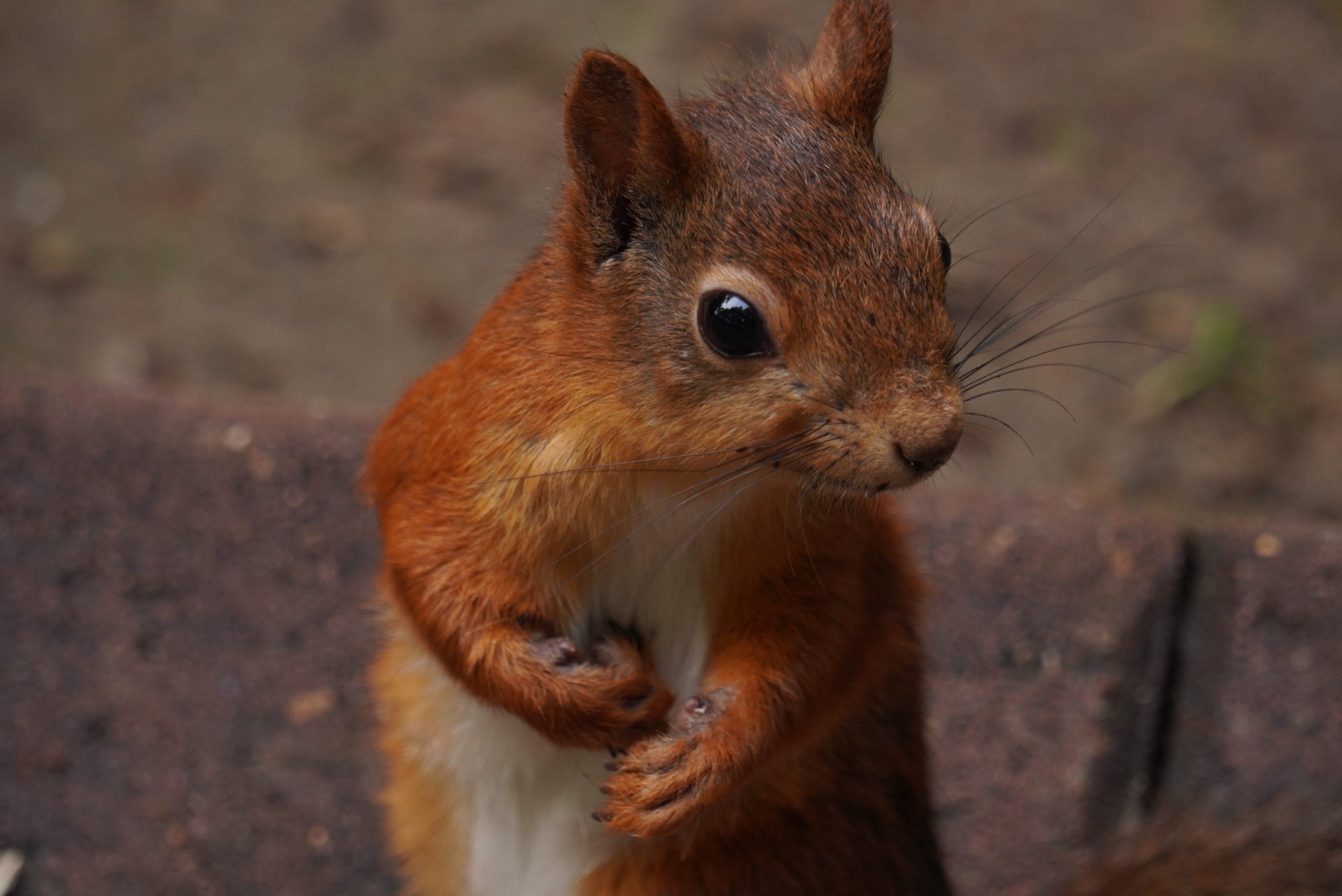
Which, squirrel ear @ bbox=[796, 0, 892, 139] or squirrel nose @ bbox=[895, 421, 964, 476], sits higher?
squirrel ear @ bbox=[796, 0, 892, 139]

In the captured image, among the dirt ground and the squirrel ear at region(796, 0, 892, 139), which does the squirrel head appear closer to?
the squirrel ear at region(796, 0, 892, 139)

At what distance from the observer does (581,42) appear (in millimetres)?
4984

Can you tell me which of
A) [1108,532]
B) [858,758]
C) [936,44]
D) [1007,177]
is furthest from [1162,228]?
[858,758]

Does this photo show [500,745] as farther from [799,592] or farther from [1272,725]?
[1272,725]

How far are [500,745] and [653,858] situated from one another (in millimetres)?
270

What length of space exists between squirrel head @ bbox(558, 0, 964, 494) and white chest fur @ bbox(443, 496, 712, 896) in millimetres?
253

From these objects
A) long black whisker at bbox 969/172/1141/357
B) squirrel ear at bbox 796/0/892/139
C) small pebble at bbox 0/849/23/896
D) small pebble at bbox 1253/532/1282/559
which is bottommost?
small pebble at bbox 0/849/23/896

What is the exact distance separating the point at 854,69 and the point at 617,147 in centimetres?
37

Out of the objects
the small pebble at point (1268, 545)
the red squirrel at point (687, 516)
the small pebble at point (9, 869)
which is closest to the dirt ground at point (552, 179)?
the small pebble at point (1268, 545)

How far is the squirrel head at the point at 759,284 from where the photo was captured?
1.67 meters

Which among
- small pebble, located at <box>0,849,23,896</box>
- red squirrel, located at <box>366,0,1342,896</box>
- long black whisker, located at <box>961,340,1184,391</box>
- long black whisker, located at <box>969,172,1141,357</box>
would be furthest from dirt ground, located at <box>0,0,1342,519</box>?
red squirrel, located at <box>366,0,1342,896</box>

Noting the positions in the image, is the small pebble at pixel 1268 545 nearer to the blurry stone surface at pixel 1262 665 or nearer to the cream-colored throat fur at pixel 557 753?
the blurry stone surface at pixel 1262 665

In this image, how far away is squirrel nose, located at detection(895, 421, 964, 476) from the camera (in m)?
1.63

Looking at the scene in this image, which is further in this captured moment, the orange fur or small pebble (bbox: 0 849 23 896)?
small pebble (bbox: 0 849 23 896)
